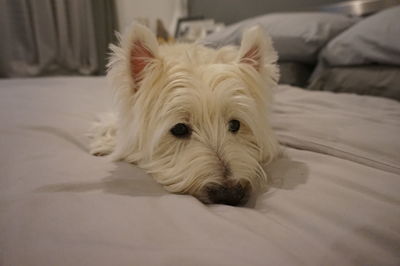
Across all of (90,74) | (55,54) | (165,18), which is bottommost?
(90,74)

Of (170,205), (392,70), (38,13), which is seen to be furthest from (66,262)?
(38,13)

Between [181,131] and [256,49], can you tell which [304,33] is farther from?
[181,131]

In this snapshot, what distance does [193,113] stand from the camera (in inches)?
36.8

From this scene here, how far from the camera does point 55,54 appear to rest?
11.6 ft

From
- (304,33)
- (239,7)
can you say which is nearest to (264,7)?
(239,7)

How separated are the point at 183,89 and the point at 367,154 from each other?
574mm

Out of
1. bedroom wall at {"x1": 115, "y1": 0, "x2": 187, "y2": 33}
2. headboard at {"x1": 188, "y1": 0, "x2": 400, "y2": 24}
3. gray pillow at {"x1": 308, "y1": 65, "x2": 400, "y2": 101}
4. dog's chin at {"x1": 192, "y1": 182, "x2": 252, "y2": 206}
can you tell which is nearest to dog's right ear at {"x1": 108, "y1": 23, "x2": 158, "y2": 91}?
dog's chin at {"x1": 192, "y1": 182, "x2": 252, "y2": 206}

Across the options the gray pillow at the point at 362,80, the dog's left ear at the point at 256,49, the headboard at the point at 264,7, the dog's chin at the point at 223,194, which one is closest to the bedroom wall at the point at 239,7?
the headboard at the point at 264,7

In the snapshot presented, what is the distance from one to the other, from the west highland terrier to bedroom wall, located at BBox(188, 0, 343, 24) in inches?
82.3

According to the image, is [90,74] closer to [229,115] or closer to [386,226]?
[229,115]

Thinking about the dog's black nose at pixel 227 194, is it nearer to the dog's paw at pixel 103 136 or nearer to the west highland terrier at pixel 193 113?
the west highland terrier at pixel 193 113

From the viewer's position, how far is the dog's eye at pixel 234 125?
996 mm

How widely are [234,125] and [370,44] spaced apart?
3.84 feet

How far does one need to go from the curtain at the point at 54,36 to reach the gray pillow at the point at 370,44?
9.26 feet
